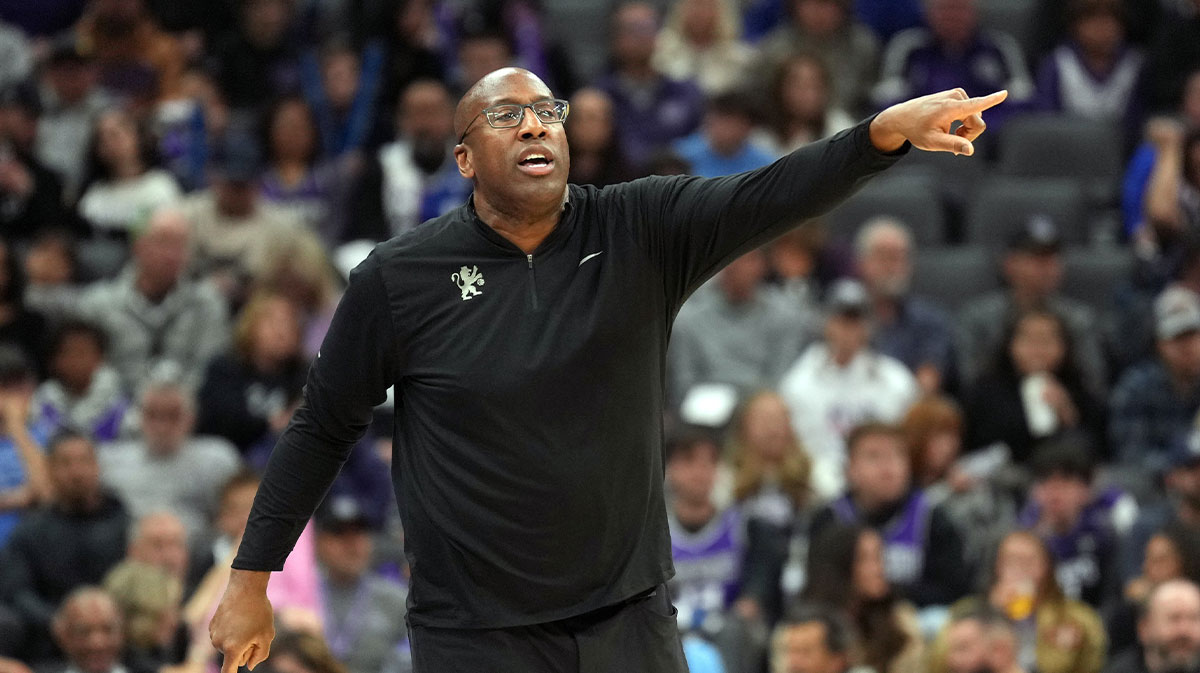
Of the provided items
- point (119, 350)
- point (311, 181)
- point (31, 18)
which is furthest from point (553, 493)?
point (31, 18)

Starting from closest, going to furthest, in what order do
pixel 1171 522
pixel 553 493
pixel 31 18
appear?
pixel 553 493 < pixel 1171 522 < pixel 31 18

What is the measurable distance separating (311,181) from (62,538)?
327cm

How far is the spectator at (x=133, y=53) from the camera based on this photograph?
11.5 metres

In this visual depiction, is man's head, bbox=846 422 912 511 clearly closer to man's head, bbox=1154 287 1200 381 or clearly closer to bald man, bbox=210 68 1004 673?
man's head, bbox=1154 287 1200 381

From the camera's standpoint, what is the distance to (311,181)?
424 inches

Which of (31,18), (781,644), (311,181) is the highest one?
(31,18)

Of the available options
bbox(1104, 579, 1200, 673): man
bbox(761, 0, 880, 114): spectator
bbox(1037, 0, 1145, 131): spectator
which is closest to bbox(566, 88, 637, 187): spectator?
bbox(761, 0, 880, 114): spectator

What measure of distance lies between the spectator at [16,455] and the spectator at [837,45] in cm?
462

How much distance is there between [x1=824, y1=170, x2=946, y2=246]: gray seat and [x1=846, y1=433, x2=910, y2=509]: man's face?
233 centimetres

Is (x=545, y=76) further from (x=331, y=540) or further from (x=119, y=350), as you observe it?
(x=331, y=540)

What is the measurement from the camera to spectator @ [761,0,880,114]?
10.9 meters

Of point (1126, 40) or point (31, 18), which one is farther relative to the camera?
point (31, 18)

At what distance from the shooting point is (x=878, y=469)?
7949 millimetres

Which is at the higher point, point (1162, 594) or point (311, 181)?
point (311, 181)
